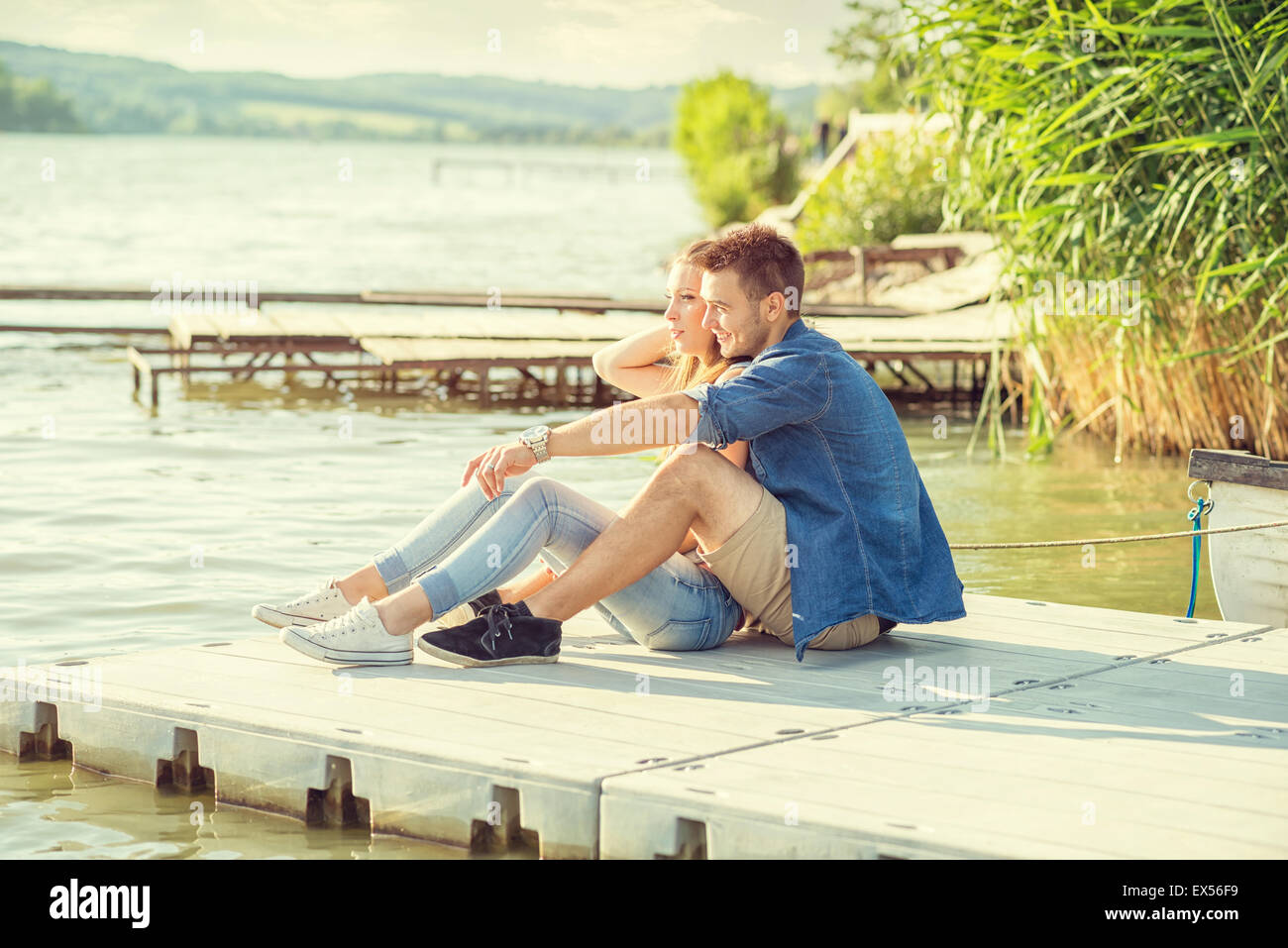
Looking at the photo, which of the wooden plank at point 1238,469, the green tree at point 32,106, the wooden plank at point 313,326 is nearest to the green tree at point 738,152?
the wooden plank at point 313,326

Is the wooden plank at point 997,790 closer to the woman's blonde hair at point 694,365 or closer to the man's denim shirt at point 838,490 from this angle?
the man's denim shirt at point 838,490

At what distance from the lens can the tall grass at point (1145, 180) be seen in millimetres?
8555

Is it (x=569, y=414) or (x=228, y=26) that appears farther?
(x=228, y=26)

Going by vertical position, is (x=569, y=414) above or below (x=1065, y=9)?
below

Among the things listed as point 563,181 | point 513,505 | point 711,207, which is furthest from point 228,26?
point 513,505

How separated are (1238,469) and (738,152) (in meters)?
36.5

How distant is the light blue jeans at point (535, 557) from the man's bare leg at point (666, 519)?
13cm

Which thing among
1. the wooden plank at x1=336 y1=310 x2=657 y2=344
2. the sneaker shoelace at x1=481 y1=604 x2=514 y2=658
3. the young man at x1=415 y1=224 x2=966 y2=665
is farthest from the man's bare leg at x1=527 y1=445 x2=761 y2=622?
the wooden plank at x1=336 y1=310 x2=657 y2=344

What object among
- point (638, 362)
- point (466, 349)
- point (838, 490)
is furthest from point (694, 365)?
point (466, 349)

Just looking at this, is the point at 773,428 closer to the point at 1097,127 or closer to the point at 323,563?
the point at 323,563

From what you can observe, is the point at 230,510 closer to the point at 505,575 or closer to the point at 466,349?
the point at 466,349

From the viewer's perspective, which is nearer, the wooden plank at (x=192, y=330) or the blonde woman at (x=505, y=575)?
the blonde woman at (x=505, y=575)
